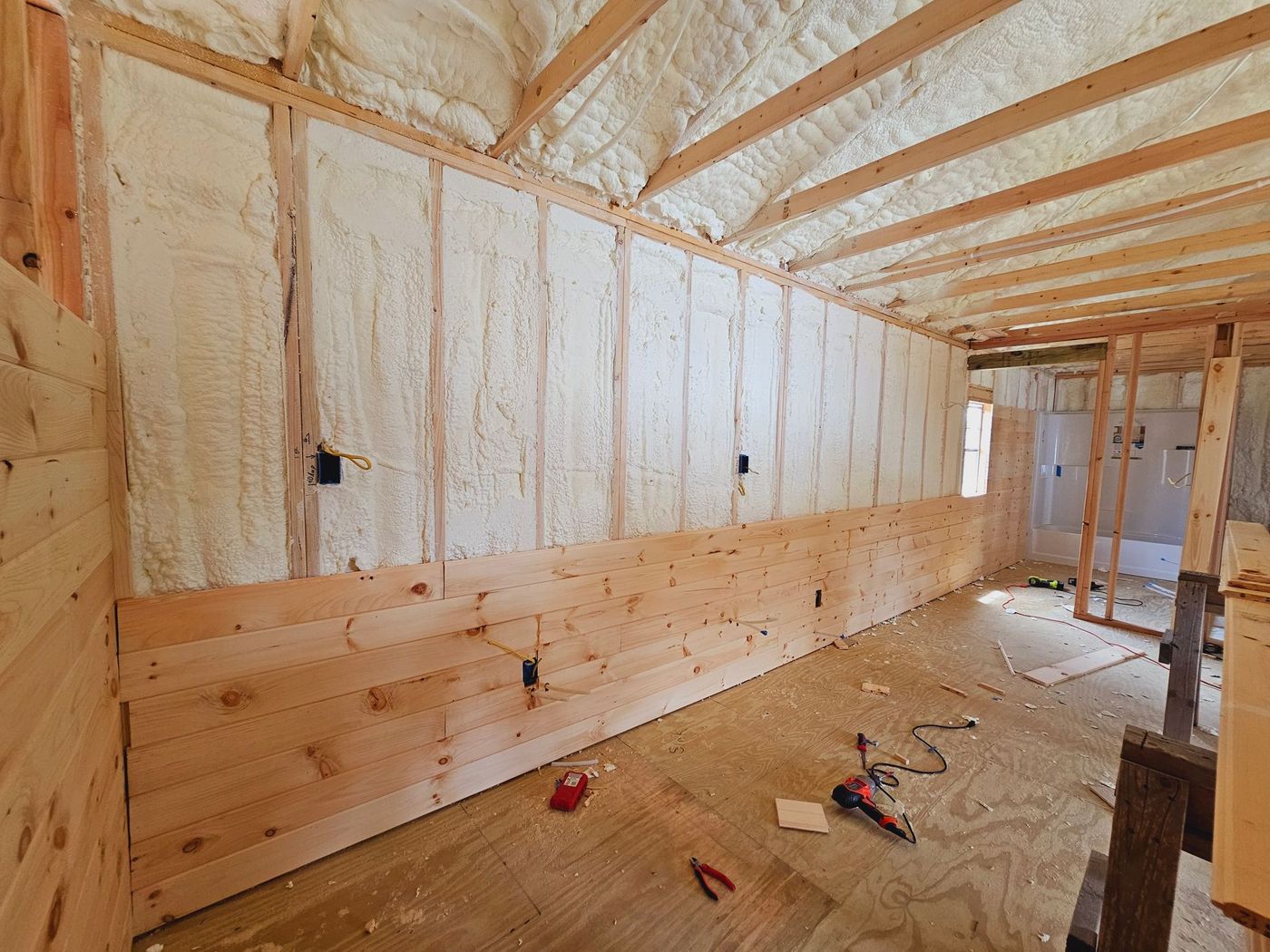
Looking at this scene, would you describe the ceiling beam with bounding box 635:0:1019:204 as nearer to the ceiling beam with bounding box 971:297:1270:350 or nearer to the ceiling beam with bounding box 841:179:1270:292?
the ceiling beam with bounding box 841:179:1270:292

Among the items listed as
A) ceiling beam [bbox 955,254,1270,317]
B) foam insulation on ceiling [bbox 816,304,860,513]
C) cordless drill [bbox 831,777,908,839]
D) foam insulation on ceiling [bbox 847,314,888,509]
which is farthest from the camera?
foam insulation on ceiling [bbox 847,314,888,509]

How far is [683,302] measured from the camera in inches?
91.1

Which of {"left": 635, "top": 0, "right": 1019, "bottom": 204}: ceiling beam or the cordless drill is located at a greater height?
{"left": 635, "top": 0, "right": 1019, "bottom": 204}: ceiling beam

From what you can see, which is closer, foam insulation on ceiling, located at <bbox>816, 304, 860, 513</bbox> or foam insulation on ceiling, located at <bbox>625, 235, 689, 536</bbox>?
foam insulation on ceiling, located at <bbox>625, 235, 689, 536</bbox>

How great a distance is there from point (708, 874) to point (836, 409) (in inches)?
105

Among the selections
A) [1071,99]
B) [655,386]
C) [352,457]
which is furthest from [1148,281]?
[352,457]

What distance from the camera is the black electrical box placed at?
1459 millimetres

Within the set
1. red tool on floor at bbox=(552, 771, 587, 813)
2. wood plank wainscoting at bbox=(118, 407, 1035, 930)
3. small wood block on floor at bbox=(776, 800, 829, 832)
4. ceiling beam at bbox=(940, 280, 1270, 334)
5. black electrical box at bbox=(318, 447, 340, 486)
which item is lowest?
small wood block on floor at bbox=(776, 800, 829, 832)

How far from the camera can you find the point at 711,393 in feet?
8.13

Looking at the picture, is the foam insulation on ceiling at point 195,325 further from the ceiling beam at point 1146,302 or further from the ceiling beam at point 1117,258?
the ceiling beam at point 1146,302

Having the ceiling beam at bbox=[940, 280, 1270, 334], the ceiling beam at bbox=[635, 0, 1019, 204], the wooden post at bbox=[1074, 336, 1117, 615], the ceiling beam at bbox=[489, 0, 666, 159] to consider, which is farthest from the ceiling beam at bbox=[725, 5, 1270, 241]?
the wooden post at bbox=[1074, 336, 1117, 615]

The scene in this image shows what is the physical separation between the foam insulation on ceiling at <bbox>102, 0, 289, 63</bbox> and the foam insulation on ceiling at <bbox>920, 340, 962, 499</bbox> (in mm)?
4416

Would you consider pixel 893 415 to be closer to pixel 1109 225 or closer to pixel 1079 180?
pixel 1109 225

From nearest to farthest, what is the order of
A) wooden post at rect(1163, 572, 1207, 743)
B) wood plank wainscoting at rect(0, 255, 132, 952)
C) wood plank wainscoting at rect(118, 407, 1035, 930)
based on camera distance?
wood plank wainscoting at rect(0, 255, 132, 952) → wood plank wainscoting at rect(118, 407, 1035, 930) → wooden post at rect(1163, 572, 1207, 743)
